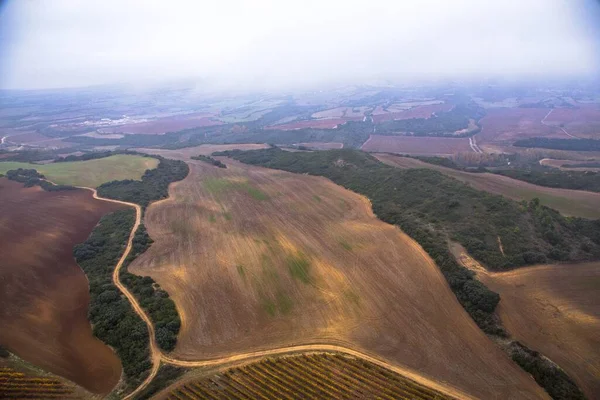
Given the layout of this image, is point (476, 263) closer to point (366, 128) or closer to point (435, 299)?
point (435, 299)

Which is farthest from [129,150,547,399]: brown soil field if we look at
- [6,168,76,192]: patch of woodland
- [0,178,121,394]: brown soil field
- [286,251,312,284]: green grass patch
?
[6,168,76,192]: patch of woodland

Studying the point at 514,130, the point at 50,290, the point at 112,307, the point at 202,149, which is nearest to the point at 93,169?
the point at 202,149

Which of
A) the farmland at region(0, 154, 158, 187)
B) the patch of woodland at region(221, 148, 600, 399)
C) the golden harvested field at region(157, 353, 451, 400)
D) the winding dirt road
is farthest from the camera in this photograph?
the farmland at region(0, 154, 158, 187)

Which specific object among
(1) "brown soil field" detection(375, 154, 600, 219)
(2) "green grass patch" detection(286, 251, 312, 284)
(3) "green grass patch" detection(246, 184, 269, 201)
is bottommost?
(2) "green grass patch" detection(286, 251, 312, 284)

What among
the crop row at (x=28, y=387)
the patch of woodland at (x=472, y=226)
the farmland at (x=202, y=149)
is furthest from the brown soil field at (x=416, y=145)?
the crop row at (x=28, y=387)

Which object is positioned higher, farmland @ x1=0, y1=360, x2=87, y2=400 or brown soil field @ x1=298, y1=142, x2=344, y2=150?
brown soil field @ x1=298, y1=142, x2=344, y2=150

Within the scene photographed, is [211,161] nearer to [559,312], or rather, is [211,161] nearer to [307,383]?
[307,383]

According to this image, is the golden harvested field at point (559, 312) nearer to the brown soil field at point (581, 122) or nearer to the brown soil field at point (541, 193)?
the brown soil field at point (541, 193)

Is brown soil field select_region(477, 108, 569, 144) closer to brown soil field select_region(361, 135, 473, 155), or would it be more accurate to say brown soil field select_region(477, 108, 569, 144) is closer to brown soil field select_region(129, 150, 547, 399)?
brown soil field select_region(361, 135, 473, 155)
